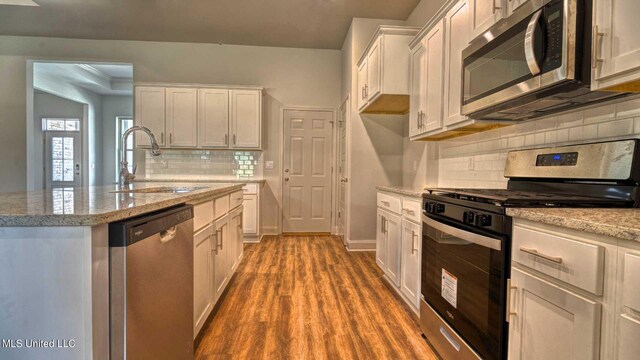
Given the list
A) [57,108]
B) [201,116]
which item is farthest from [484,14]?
[57,108]

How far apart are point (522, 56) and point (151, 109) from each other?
4.70 meters

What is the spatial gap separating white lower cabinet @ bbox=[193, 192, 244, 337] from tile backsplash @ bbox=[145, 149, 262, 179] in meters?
2.32

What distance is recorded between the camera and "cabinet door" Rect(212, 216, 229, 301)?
6.97ft

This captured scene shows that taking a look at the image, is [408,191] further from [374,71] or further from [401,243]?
[374,71]

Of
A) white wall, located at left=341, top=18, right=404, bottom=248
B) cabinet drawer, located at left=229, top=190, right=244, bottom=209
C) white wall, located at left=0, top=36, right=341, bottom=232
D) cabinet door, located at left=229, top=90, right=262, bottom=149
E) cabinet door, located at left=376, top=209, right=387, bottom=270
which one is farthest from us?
white wall, located at left=0, top=36, right=341, bottom=232

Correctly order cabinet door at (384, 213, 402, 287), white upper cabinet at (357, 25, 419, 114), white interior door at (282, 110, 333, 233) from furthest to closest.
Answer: white interior door at (282, 110, 333, 233)
white upper cabinet at (357, 25, 419, 114)
cabinet door at (384, 213, 402, 287)

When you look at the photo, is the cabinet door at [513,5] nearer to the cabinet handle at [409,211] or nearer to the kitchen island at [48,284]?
the cabinet handle at [409,211]

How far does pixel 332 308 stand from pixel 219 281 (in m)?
0.86

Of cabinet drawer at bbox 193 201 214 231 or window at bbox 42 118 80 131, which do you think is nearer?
cabinet drawer at bbox 193 201 214 231

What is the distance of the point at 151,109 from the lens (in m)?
4.59

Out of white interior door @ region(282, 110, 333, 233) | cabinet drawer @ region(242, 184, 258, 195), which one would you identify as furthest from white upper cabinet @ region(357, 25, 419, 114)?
cabinet drawer @ region(242, 184, 258, 195)

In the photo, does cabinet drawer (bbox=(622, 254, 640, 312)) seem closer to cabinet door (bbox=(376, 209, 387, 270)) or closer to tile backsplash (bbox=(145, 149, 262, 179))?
cabinet door (bbox=(376, 209, 387, 270))

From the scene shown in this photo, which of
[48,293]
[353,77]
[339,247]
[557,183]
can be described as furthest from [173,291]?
[353,77]

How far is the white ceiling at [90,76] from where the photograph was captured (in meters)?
5.88
